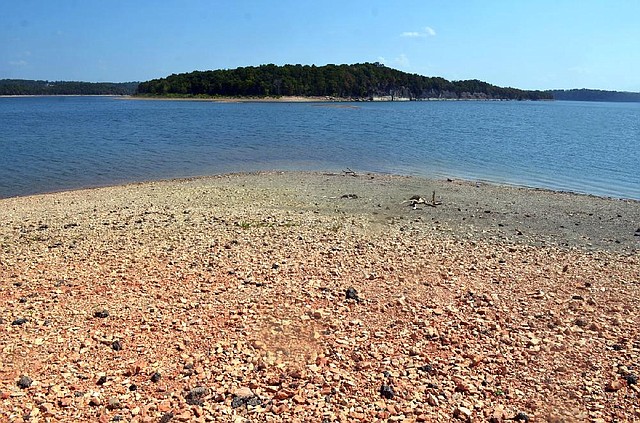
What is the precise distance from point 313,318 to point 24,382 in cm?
394

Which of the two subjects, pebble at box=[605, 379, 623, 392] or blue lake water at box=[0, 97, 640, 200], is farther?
blue lake water at box=[0, 97, 640, 200]

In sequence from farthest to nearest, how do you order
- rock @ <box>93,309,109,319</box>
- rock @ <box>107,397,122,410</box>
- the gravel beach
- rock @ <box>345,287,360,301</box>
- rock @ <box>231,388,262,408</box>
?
rock @ <box>345,287,360,301</box> → rock @ <box>93,309,109,319</box> → the gravel beach → rock @ <box>231,388,262,408</box> → rock @ <box>107,397,122,410</box>

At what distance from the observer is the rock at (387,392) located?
19.2 ft

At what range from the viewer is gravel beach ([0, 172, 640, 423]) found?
5.76 metres

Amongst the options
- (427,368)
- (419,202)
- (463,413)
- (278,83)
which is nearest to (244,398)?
(427,368)

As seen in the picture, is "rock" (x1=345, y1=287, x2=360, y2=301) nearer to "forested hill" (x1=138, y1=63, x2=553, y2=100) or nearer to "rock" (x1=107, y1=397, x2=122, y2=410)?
"rock" (x1=107, y1=397, x2=122, y2=410)

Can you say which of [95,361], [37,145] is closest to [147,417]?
[95,361]

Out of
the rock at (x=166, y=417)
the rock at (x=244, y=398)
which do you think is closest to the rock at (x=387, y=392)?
the rock at (x=244, y=398)

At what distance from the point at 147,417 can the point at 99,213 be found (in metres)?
→ 11.1

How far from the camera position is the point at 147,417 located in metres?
5.39

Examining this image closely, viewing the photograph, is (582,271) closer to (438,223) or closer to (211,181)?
(438,223)

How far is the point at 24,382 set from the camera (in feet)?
19.1

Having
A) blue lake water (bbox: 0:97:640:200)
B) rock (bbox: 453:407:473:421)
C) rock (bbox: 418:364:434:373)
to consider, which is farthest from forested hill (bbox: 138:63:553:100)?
rock (bbox: 453:407:473:421)

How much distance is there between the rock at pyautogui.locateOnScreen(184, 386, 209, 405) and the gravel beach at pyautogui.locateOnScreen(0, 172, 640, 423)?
1.1 inches
